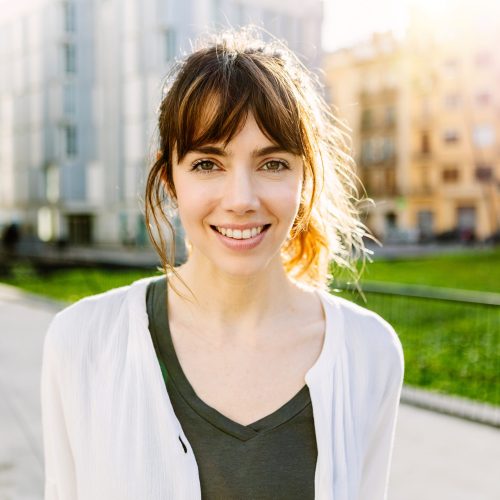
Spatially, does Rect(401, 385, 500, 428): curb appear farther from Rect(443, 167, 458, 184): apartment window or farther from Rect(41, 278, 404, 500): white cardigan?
Rect(443, 167, 458, 184): apartment window

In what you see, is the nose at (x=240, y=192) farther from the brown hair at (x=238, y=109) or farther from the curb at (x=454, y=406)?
the curb at (x=454, y=406)

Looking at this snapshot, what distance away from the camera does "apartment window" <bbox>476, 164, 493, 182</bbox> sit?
4862 centimetres

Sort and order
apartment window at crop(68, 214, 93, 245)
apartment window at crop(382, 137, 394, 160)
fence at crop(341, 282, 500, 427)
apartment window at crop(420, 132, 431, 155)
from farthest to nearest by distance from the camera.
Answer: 1. apartment window at crop(382, 137, 394, 160)
2. apartment window at crop(420, 132, 431, 155)
3. apartment window at crop(68, 214, 93, 245)
4. fence at crop(341, 282, 500, 427)

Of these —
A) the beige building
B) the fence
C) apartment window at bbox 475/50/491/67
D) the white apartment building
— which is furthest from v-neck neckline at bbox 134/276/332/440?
apartment window at bbox 475/50/491/67

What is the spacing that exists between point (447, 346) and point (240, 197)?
8441 millimetres

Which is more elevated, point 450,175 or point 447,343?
point 450,175

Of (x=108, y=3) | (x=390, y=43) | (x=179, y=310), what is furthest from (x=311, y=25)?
(x=179, y=310)

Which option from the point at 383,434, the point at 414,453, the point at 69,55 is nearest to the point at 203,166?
the point at 383,434

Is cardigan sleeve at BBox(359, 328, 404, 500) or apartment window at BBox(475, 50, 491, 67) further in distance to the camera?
apartment window at BBox(475, 50, 491, 67)

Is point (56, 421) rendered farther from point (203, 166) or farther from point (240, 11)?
point (240, 11)

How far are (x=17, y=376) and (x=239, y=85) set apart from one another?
628 cm

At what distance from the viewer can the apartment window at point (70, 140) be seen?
43.2 meters

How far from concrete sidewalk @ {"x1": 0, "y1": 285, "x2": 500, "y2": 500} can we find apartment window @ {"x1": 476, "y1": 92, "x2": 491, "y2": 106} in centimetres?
4811

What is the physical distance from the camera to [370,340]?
67.5 inches
